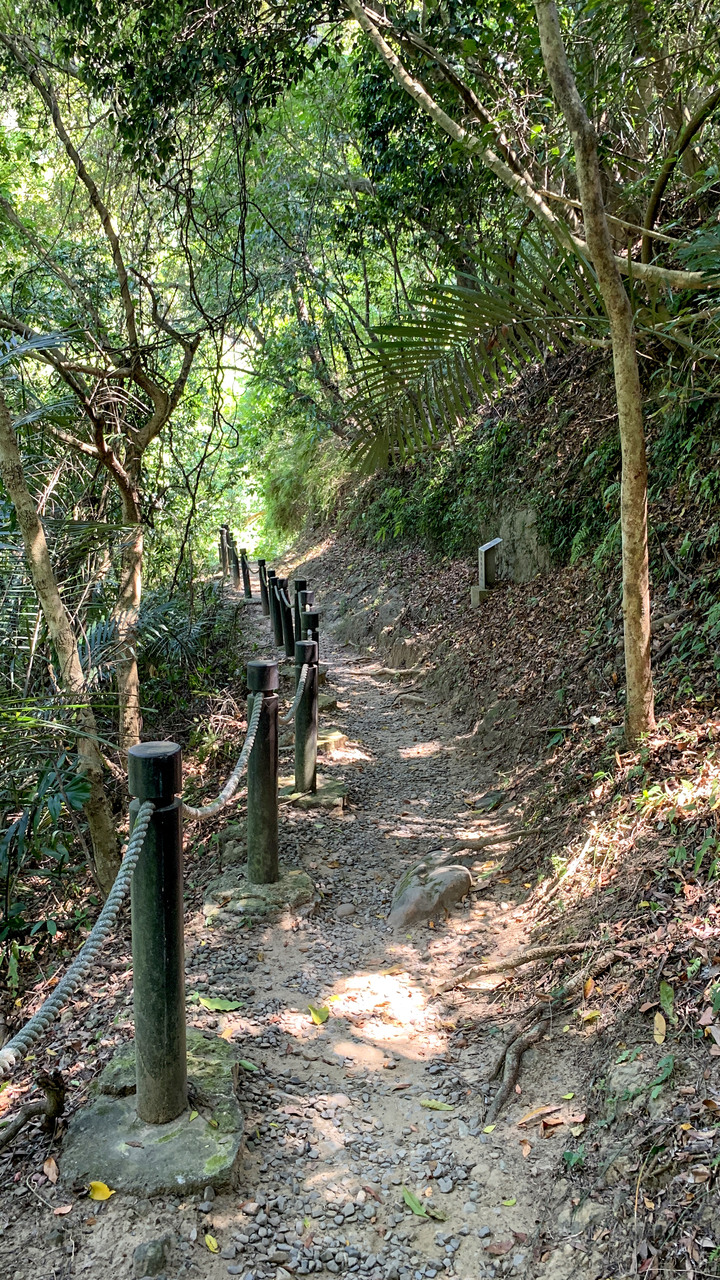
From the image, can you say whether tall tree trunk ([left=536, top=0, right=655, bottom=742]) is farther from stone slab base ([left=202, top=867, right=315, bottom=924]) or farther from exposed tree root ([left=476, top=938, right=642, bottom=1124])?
stone slab base ([left=202, top=867, right=315, bottom=924])

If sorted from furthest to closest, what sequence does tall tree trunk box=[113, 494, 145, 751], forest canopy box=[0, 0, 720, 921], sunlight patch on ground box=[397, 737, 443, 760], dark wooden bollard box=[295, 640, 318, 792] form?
sunlight patch on ground box=[397, 737, 443, 760] → tall tree trunk box=[113, 494, 145, 751] → dark wooden bollard box=[295, 640, 318, 792] → forest canopy box=[0, 0, 720, 921]

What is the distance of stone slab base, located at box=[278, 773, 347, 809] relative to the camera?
5000 mm

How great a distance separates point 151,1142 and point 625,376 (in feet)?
10.1

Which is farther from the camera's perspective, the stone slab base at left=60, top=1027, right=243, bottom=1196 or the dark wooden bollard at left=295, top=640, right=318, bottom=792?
the dark wooden bollard at left=295, top=640, right=318, bottom=792

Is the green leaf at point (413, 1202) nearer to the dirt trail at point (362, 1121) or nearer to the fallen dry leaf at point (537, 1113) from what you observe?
the dirt trail at point (362, 1121)

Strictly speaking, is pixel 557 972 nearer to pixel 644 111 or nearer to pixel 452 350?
pixel 452 350

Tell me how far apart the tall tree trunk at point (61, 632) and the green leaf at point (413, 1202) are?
222cm

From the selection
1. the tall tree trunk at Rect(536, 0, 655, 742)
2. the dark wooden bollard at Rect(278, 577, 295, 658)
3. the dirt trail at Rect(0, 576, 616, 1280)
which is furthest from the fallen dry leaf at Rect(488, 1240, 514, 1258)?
the dark wooden bollard at Rect(278, 577, 295, 658)

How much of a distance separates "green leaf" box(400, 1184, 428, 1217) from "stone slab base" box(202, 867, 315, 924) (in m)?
1.57

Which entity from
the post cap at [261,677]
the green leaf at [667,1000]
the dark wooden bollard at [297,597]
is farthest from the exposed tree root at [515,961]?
the dark wooden bollard at [297,597]

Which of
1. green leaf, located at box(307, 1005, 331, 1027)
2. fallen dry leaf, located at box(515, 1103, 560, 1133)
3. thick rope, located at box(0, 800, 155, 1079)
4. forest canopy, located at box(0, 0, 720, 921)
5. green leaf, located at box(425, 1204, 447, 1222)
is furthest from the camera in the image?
forest canopy, located at box(0, 0, 720, 921)

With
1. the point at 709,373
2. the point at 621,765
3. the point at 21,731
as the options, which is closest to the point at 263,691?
the point at 21,731

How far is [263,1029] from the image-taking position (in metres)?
2.93

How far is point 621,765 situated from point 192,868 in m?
2.52
